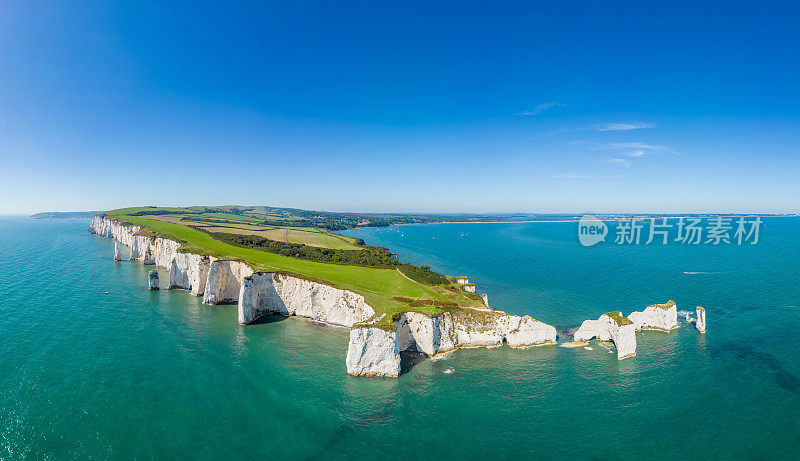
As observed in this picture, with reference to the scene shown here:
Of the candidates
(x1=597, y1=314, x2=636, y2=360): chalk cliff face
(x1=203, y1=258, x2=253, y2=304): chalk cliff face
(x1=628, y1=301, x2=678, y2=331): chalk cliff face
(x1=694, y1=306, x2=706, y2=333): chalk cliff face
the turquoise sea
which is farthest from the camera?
(x1=203, y1=258, x2=253, y2=304): chalk cliff face

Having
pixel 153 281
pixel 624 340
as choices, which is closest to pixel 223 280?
pixel 153 281

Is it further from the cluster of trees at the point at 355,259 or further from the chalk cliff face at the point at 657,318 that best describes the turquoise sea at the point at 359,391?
the cluster of trees at the point at 355,259

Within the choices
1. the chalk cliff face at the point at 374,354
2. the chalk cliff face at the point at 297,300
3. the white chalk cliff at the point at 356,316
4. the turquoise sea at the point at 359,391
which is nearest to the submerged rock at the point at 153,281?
the white chalk cliff at the point at 356,316

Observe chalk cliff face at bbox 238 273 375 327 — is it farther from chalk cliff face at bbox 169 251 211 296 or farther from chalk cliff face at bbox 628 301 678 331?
chalk cliff face at bbox 628 301 678 331

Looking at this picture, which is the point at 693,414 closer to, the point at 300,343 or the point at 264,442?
the point at 264,442

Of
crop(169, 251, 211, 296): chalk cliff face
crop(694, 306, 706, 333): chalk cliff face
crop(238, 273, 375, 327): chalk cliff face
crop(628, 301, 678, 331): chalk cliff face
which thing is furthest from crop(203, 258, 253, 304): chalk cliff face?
crop(694, 306, 706, 333): chalk cliff face

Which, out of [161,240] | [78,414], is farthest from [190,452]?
[161,240]

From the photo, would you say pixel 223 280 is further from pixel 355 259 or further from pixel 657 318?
pixel 657 318
